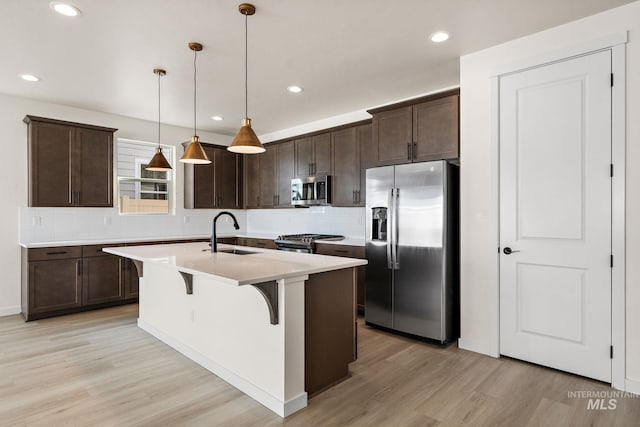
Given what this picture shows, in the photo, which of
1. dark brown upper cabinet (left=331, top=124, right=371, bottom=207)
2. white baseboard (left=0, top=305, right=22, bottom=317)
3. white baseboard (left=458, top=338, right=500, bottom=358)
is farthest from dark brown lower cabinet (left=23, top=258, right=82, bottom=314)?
white baseboard (left=458, top=338, right=500, bottom=358)

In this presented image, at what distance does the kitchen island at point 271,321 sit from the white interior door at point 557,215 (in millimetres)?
1438

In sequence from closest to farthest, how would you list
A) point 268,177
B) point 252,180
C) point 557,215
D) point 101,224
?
1. point 557,215
2. point 101,224
3. point 268,177
4. point 252,180

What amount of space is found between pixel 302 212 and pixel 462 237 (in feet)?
9.69

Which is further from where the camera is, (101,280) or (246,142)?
(101,280)

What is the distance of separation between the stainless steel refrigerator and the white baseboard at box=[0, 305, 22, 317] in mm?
4318

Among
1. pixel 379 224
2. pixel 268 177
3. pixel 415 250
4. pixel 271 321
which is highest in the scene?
pixel 268 177

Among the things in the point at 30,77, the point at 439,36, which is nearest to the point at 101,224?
the point at 30,77

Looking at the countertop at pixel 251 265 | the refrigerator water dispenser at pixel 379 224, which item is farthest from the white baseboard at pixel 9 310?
the refrigerator water dispenser at pixel 379 224

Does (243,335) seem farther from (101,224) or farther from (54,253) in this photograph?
(101,224)

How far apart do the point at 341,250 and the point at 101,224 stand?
3434 mm

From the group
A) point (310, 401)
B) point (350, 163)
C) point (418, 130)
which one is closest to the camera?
point (310, 401)

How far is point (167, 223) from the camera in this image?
5.74m

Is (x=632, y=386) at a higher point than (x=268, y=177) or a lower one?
lower

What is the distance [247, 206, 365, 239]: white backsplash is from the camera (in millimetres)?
5043
